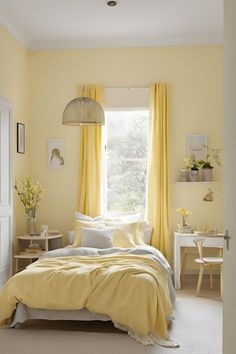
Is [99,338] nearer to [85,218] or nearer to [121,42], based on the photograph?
[85,218]

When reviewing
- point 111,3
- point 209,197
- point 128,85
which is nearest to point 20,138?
point 128,85

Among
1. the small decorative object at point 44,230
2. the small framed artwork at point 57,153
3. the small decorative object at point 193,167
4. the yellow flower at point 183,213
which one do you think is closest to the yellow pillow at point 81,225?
the small decorative object at point 44,230

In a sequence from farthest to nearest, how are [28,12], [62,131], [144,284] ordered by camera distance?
1. [62,131]
2. [28,12]
3. [144,284]

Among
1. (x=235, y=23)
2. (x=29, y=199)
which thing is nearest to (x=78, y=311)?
(x=29, y=199)

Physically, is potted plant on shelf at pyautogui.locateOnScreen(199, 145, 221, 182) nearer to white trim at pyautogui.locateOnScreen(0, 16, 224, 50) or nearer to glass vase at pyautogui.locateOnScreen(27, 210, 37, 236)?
white trim at pyautogui.locateOnScreen(0, 16, 224, 50)

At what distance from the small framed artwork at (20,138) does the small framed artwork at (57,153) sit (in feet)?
1.46

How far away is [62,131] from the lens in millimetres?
7617

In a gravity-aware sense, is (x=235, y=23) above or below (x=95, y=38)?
below

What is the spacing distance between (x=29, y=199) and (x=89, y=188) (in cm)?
91

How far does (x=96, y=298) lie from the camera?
15.5ft

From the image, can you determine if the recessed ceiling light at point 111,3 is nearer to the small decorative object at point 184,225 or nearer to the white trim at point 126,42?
the white trim at point 126,42

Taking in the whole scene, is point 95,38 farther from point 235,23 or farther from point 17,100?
point 235,23

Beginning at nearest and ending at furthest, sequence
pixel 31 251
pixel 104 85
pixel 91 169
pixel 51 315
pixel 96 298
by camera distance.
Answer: pixel 96 298
pixel 51 315
pixel 31 251
pixel 91 169
pixel 104 85

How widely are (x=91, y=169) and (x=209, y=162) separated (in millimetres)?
1725
